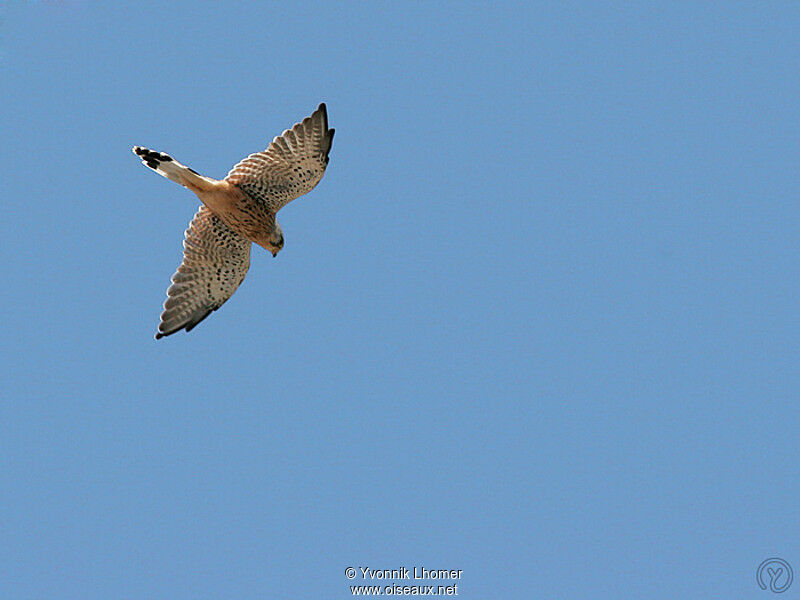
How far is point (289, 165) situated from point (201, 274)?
2.36m

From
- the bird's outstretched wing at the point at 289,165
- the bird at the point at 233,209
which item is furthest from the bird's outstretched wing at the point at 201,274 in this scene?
the bird's outstretched wing at the point at 289,165

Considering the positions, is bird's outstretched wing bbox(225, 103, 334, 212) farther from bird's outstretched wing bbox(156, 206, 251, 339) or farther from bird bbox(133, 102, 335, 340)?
bird's outstretched wing bbox(156, 206, 251, 339)

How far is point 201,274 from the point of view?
17.0 metres

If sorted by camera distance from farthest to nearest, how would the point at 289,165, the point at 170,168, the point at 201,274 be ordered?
the point at 201,274, the point at 289,165, the point at 170,168

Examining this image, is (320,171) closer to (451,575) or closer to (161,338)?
(161,338)

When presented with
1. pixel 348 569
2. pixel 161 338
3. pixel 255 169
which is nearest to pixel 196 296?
pixel 161 338

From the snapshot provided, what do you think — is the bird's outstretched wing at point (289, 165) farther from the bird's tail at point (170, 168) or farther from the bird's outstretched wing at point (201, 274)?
the bird's outstretched wing at point (201, 274)

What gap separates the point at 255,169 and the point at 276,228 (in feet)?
3.09

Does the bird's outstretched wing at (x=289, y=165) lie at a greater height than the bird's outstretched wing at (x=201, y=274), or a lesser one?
greater

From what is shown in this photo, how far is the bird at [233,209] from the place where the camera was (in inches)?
612

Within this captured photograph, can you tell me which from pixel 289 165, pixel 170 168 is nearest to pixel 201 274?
pixel 170 168

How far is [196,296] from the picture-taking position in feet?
55.8

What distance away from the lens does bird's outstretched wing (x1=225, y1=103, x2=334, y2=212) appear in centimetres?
1549

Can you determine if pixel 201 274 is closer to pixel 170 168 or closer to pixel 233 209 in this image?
pixel 233 209
